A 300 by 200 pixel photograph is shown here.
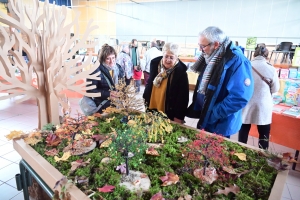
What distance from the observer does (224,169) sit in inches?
39.5

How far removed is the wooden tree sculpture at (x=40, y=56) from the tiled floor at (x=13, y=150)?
1.11 m

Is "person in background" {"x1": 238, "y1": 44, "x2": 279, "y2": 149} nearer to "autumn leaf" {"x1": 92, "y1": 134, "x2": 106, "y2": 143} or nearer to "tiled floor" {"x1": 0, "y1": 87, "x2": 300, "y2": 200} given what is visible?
"tiled floor" {"x1": 0, "y1": 87, "x2": 300, "y2": 200}

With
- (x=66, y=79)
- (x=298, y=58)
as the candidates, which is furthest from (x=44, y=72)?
(x=298, y=58)

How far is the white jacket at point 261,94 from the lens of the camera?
2.19 meters

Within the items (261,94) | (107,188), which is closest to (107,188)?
(107,188)

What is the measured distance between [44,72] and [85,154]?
2.09 ft

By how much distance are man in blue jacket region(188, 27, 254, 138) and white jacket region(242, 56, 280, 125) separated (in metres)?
0.75

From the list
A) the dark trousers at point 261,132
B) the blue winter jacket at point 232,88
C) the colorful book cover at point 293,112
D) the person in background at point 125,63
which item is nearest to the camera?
the blue winter jacket at point 232,88

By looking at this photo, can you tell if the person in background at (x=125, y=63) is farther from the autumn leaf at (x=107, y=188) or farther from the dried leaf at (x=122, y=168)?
the autumn leaf at (x=107, y=188)

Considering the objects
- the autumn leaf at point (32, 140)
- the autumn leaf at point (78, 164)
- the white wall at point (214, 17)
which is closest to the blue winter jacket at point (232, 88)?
the autumn leaf at point (78, 164)

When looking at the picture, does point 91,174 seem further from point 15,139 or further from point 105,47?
point 105,47

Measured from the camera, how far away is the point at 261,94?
87.0 inches

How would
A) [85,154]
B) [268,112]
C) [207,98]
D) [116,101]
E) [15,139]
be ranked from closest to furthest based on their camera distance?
[85,154] → [15,139] → [207,98] → [116,101] → [268,112]

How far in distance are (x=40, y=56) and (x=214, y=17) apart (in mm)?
8278
